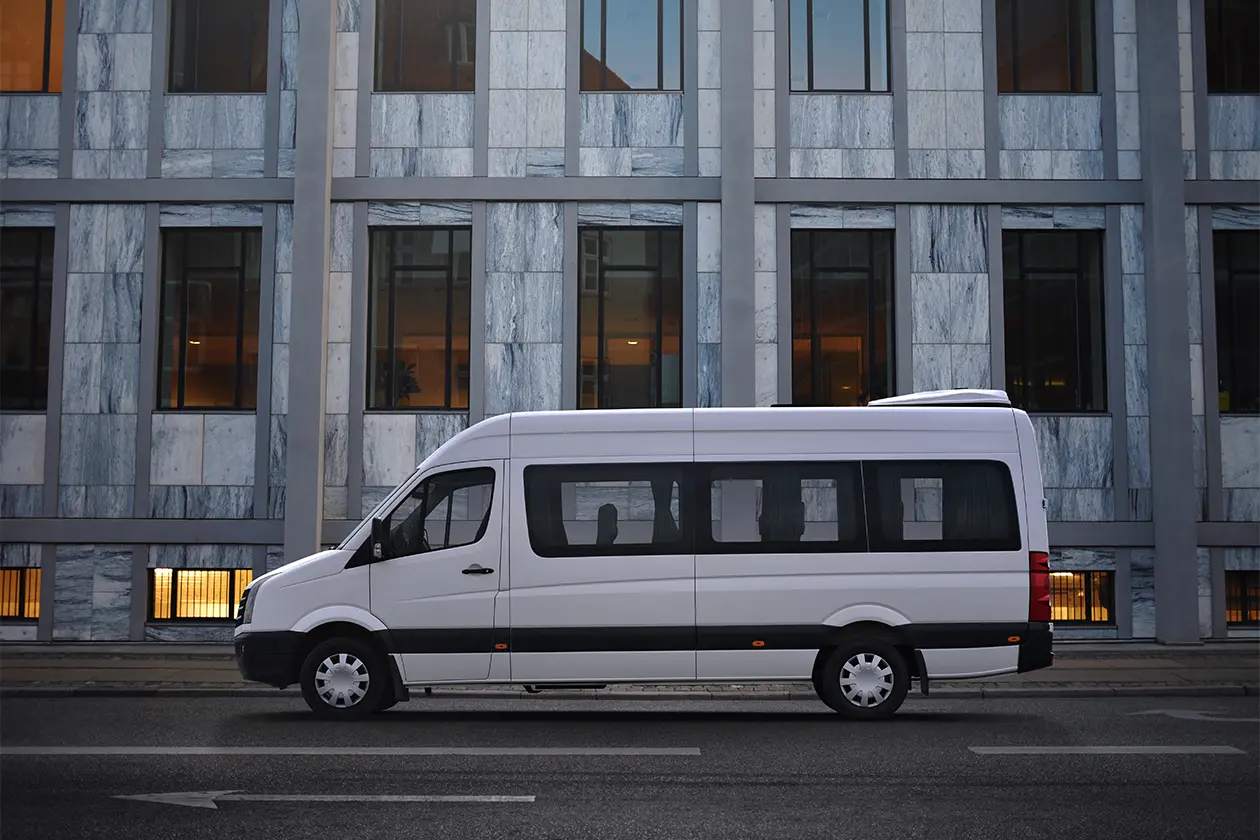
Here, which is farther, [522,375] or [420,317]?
[420,317]

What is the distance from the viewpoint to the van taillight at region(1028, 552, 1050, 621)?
37.9ft

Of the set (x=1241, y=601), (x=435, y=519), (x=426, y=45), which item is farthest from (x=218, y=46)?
(x=1241, y=601)

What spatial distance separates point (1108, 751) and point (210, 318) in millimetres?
13879

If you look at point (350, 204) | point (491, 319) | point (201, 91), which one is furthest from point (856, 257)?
point (201, 91)

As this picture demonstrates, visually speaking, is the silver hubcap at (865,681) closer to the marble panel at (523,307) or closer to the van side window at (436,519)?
the van side window at (436,519)

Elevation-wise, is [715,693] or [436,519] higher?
[436,519]

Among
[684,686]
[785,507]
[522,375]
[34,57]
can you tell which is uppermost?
[34,57]

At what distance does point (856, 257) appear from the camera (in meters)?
19.2

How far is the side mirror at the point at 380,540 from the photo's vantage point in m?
11.6

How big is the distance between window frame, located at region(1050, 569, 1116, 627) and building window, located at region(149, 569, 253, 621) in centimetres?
1106

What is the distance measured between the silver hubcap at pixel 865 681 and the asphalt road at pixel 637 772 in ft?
1.13

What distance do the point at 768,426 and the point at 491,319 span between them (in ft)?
25.7

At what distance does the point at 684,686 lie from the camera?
1437 centimetres

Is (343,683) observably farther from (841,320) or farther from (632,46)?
(632,46)
